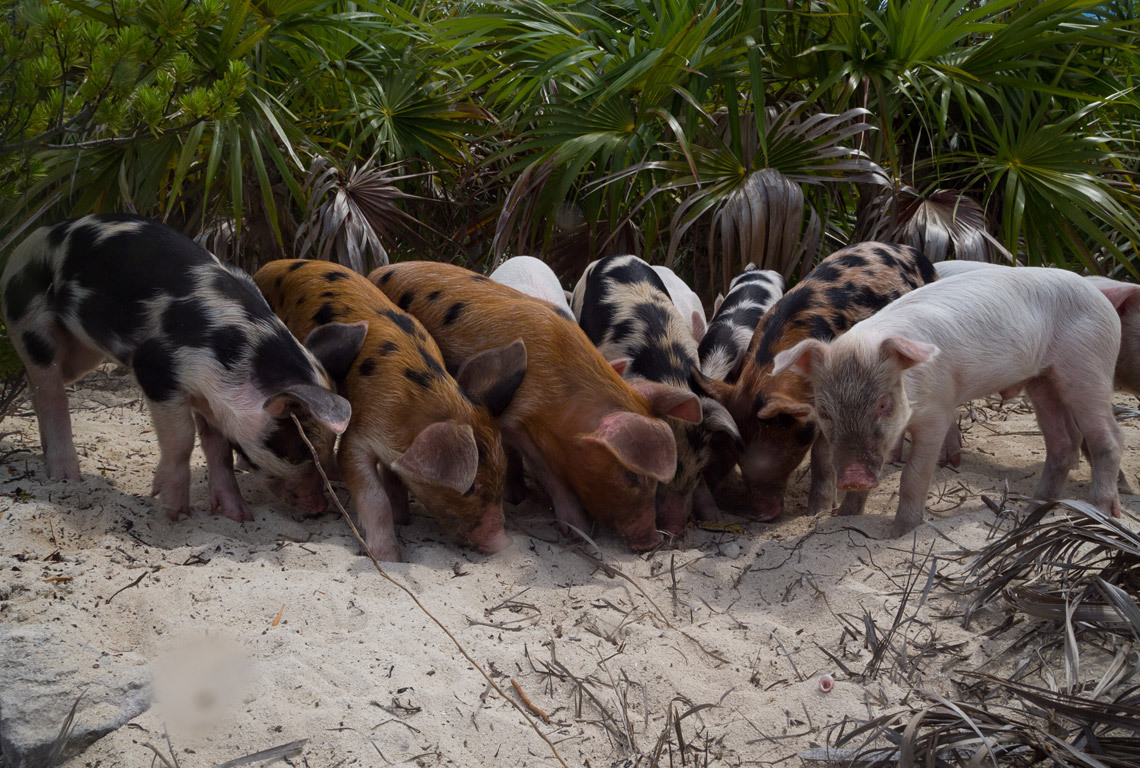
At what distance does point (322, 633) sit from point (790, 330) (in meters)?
2.97

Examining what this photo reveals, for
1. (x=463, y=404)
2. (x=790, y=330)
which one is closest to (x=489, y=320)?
(x=463, y=404)

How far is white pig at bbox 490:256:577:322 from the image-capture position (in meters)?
5.90

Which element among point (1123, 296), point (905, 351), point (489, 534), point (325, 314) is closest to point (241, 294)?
point (325, 314)

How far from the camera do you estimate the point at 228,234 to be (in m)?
7.21

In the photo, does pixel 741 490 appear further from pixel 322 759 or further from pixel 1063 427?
pixel 322 759

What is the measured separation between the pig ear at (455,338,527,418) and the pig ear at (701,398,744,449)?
95 cm

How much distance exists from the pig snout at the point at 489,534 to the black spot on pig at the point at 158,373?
146 centimetres

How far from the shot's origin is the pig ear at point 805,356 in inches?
169

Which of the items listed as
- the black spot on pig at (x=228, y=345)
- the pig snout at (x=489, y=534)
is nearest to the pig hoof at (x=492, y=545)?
the pig snout at (x=489, y=534)

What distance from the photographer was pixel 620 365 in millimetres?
5039

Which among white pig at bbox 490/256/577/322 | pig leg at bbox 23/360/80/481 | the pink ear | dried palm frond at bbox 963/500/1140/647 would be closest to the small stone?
pig leg at bbox 23/360/80/481

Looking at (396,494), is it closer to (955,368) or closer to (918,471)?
(918,471)

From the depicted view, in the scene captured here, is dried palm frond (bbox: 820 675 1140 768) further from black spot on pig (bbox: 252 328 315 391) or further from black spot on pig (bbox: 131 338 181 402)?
black spot on pig (bbox: 131 338 181 402)

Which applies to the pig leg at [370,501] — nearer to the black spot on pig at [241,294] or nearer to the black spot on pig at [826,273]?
the black spot on pig at [241,294]
